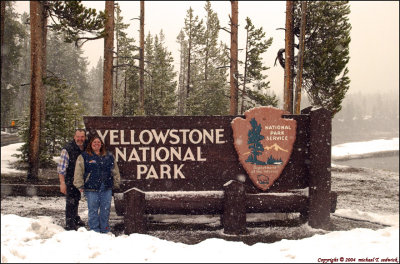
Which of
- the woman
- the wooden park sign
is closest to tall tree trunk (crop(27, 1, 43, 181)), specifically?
the wooden park sign

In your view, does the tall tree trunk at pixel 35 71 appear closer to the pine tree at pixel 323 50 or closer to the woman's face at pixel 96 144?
the woman's face at pixel 96 144

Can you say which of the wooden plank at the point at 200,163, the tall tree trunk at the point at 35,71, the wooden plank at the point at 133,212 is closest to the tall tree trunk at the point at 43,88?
the tall tree trunk at the point at 35,71

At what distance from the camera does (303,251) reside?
13.6 ft

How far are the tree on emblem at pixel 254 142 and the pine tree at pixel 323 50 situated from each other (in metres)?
10.6

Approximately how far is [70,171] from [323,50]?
12871mm

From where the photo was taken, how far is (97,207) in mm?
5523

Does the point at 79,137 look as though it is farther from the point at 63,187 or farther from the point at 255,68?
the point at 255,68

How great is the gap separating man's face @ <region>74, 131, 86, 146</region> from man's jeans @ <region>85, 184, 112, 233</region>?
893 millimetres

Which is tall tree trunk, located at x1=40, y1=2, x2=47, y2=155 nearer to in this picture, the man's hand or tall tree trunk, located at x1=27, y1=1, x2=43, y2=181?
tall tree trunk, located at x1=27, y1=1, x2=43, y2=181

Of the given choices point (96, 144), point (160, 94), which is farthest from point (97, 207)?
point (160, 94)

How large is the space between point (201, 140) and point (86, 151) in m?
1.92

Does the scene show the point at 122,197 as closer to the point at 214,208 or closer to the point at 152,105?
the point at 214,208

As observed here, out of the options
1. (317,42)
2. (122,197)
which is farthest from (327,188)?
(317,42)

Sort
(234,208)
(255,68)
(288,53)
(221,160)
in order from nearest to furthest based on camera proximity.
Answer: (234,208) < (221,160) < (288,53) < (255,68)
